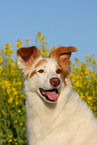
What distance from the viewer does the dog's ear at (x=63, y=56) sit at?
513 centimetres

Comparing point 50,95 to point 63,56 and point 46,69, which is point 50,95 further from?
point 63,56

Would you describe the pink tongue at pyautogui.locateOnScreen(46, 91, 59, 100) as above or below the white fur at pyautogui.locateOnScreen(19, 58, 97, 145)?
above

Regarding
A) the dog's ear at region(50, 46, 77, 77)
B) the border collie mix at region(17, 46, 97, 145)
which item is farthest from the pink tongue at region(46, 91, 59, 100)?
the dog's ear at region(50, 46, 77, 77)

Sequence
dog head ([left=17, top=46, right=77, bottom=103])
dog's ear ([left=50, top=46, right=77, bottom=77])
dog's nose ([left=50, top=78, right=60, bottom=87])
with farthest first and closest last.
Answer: dog's ear ([left=50, top=46, right=77, bottom=77]) < dog head ([left=17, top=46, right=77, bottom=103]) < dog's nose ([left=50, top=78, right=60, bottom=87])

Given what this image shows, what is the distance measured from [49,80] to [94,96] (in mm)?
4091

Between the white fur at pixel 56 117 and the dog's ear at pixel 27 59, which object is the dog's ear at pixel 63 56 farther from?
the dog's ear at pixel 27 59

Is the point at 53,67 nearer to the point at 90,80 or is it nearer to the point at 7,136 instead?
the point at 7,136

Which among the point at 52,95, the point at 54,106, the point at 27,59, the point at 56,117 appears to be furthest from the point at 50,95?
the point at 27,59

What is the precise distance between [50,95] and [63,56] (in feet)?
3.23

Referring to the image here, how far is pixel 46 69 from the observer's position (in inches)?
193

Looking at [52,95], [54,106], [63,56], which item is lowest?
[54,106]

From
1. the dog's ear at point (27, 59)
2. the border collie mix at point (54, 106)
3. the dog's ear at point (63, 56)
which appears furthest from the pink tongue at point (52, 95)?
the dog's ear at point (27, 59)

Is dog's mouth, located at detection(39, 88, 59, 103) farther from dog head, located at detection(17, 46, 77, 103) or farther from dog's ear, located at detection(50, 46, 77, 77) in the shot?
dog's ear, located at detection(50, 46, 77, 77)

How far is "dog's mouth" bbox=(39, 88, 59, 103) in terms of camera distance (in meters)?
4.70
